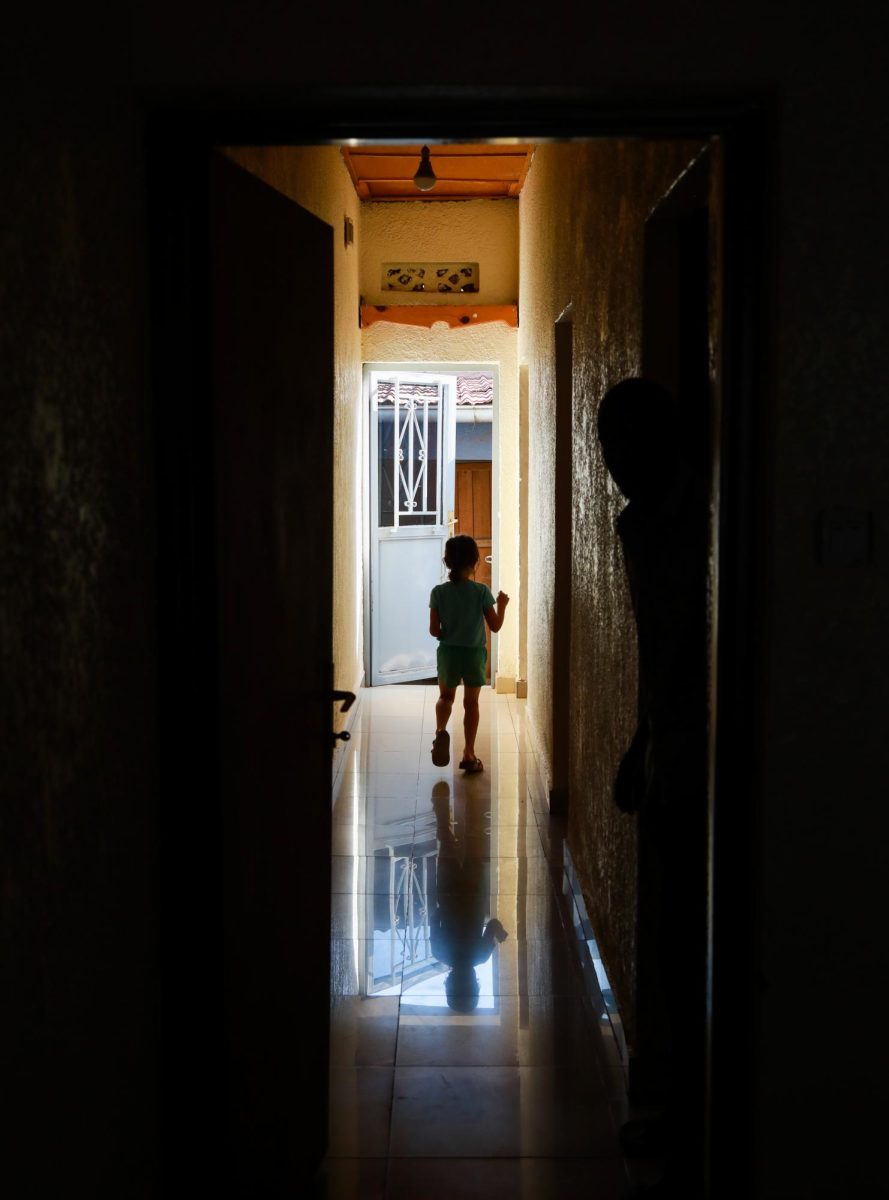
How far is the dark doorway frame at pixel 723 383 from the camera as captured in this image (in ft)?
6.50

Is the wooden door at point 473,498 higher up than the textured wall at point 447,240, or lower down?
lower down

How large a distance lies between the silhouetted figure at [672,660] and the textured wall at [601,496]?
0.57 m

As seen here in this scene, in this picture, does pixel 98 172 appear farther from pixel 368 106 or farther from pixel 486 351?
pixel 486 351

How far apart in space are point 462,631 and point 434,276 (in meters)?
3.56

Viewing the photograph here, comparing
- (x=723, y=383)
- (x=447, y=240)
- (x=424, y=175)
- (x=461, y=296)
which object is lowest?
(x=723, y=383)

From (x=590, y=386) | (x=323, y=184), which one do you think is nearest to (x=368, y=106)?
(x=590, y=386)

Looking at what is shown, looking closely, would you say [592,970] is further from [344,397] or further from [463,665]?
[344,397]

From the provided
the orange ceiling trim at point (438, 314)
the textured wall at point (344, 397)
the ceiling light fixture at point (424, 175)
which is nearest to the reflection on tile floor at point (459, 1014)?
the textured wall at point (344, 397)

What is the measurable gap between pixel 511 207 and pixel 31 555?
7828 mm

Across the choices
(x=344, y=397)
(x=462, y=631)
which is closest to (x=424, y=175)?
(x=344, y=397)

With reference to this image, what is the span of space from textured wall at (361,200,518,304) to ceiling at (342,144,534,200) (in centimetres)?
8

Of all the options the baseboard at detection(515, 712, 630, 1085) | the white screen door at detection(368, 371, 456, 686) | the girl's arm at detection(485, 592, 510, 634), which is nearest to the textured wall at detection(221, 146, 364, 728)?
the white screen door at detection(368, 371, 456, 686)

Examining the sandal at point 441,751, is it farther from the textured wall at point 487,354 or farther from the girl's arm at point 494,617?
the textured wall at point 487,354

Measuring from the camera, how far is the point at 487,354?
8.77m
